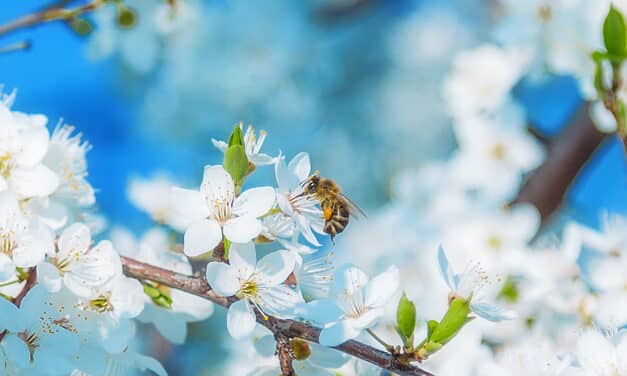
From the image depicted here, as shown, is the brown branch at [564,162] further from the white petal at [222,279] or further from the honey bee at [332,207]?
the white petal at [222,279]

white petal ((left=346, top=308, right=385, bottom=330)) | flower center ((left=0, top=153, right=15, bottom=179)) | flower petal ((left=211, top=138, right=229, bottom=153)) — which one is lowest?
white petal ((left=346, top=308, right=385, bottom=330))

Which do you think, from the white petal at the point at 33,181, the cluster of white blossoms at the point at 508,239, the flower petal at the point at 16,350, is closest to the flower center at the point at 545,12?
the cluster of white blossoms at the point at 508,239

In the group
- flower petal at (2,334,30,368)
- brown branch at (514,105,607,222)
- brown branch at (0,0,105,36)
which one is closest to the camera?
flower petal at (2,334,30,368)

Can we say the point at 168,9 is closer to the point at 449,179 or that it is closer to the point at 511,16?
the point at 511,16

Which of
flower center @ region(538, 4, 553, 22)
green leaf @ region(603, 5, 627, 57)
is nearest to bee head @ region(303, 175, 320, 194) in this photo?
green leaf @ region(603, 5, 627, 57)

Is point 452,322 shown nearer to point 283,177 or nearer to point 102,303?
point 283,177

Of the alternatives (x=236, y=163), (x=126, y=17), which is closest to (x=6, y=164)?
(x=236, y=163)

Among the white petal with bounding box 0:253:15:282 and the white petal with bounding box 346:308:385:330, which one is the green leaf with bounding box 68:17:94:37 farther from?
the white petal with bounding box 346:308:385:330
